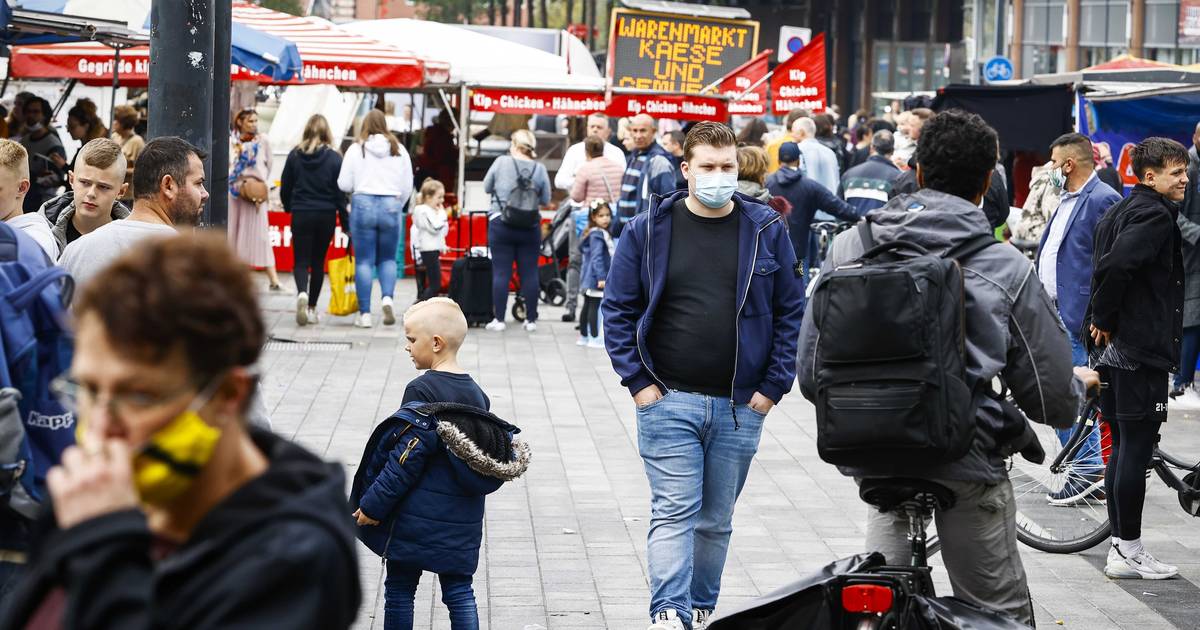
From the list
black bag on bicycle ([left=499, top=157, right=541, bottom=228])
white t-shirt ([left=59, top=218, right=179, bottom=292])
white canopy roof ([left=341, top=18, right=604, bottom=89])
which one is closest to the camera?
white t-shirt ([left=59, top=218, right=179, bottom=292])

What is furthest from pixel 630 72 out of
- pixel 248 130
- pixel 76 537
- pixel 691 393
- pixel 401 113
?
pixel 76 537

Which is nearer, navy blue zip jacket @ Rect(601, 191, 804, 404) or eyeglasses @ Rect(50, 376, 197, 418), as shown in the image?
eyeglasses @ Rect(50, 376, 197, 418)

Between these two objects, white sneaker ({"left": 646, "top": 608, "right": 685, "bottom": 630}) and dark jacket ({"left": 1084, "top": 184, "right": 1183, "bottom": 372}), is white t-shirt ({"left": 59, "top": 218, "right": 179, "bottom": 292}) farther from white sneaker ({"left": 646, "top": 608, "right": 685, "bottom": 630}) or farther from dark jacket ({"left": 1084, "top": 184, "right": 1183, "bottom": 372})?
dark jacket ({"left": 1084, "top": 184, "right": 1183, "bottom": 372})

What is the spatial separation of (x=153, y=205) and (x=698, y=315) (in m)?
1.82

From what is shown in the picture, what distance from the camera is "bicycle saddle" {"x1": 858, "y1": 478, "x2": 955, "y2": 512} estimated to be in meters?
4.33

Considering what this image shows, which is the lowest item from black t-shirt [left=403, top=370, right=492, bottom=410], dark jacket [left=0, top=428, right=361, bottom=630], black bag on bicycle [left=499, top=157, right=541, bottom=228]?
black t-shirt [left=403, top=370, right=492, bottom=410]

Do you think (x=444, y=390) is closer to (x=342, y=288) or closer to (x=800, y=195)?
(x=800, y=195)

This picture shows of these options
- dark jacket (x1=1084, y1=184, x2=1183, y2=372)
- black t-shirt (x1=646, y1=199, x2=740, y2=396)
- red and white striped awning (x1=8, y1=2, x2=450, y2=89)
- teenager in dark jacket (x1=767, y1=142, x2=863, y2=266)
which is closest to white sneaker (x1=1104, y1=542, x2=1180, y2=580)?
dark jacket (x1=1084, y1=184, x2=1183, y2=372)

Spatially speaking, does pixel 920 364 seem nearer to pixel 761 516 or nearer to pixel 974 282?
pixel 974 282

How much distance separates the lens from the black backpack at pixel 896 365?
13.5 feet

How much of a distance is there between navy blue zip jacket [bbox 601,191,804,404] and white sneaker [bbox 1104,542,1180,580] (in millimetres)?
2259

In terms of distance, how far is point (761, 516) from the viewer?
320 inches

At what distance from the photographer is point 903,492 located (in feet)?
14.3

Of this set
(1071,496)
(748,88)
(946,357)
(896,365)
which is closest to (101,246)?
(896,365)
